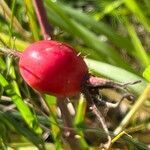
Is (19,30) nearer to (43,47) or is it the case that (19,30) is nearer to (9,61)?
(9,61)

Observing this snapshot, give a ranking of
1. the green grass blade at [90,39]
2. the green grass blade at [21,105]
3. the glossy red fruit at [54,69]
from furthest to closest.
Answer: the green grass blade at [90,39] < the green grass blade at [21,105] < the glossy red fruit at [54,69]

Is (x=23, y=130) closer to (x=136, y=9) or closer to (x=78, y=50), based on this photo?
(x=78, y=50)

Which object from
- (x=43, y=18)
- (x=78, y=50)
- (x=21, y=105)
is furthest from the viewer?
(x=78, y=50)

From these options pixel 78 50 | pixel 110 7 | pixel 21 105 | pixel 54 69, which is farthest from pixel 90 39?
pixel 54 69

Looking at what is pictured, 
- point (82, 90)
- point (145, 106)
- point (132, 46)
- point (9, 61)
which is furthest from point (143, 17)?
point (82, 90)

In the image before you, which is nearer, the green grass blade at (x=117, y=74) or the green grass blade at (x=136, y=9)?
the green grass blade at (x=117, y=74)

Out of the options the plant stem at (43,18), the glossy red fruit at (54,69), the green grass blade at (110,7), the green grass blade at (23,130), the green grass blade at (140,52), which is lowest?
the green grass blade at (140,52)

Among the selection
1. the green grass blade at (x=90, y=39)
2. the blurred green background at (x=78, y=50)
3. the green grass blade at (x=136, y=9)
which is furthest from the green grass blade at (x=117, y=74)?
the green grass blade at (x=136, y=9)

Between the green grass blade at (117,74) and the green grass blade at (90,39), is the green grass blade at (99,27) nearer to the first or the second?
the green grass blade at (90,39)

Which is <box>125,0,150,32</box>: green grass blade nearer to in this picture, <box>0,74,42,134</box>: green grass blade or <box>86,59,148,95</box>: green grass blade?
<box>86,59,148,95</box>: green grass blade
